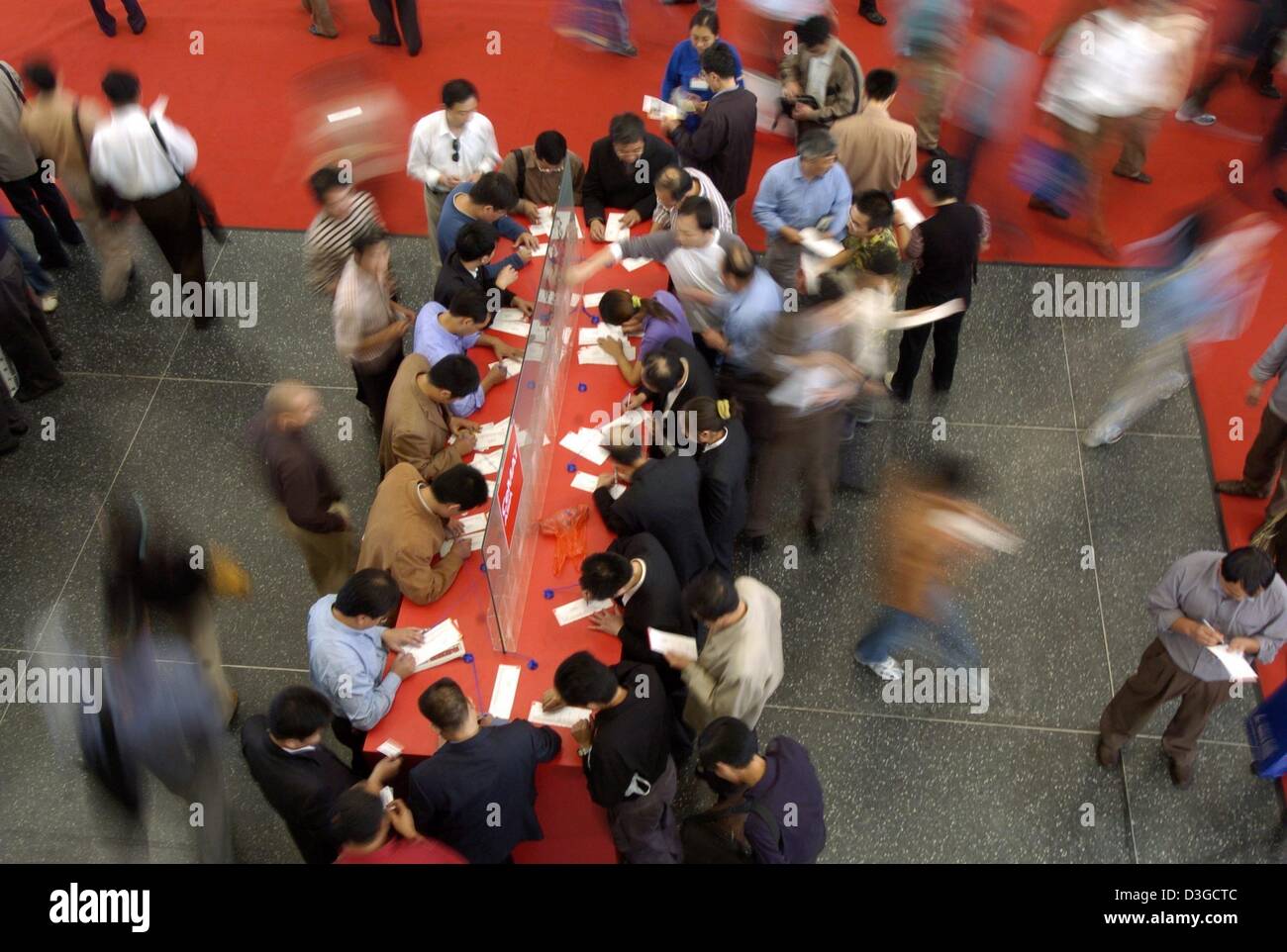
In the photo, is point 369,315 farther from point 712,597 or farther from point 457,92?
point 712,597

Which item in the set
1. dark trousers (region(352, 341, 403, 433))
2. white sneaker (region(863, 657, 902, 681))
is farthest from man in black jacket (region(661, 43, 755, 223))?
white sneaker (region(863, 657, 902, 681))

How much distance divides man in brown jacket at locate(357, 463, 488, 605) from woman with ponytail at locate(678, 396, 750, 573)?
3.53 feet

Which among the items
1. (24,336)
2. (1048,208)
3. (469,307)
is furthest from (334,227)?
(1048,208)

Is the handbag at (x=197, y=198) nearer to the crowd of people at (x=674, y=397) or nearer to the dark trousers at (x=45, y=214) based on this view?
the crowd of people at (x=674, y=397)

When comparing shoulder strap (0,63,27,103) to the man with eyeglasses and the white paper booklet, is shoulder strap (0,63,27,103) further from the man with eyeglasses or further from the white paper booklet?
the white paper booklet

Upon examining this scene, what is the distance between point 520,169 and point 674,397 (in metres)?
1.87

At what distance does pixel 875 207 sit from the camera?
5.23m

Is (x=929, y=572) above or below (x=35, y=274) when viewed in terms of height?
above

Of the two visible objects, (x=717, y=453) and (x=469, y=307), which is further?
(x=469, y=307)

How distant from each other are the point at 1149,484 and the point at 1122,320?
1361 mm

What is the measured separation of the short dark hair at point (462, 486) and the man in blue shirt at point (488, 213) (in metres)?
1.73

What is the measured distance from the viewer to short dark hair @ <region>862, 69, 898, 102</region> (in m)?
5.80

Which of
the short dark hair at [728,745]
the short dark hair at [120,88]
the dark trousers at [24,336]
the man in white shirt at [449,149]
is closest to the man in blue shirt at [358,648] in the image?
the short dark hair at [728,745]

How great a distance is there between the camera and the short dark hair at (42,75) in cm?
582
